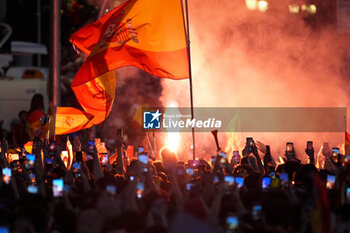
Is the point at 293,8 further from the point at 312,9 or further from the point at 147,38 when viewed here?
the point at 147,38

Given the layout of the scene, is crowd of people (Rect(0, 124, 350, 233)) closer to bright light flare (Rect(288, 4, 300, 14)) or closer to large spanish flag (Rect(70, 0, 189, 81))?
large spanish flag (Rect(70, 0, 189, 81))

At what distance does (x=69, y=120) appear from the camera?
35.2 ft

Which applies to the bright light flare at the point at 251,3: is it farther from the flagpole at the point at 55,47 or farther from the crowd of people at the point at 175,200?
the crowd of people at the point at 175,200

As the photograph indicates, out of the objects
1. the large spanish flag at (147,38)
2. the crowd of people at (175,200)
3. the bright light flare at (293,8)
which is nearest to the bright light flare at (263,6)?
the bright light flare at (293,8)

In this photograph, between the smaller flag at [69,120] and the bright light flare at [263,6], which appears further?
the bright light flare at [263,6]

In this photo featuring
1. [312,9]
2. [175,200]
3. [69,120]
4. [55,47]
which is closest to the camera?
[175,200]

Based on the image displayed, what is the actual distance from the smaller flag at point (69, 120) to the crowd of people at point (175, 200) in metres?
2.65

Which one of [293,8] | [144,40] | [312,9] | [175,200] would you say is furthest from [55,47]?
[175,200]

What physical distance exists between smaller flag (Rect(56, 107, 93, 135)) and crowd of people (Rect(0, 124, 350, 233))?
265 centimetres

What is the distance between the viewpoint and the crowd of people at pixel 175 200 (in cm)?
511

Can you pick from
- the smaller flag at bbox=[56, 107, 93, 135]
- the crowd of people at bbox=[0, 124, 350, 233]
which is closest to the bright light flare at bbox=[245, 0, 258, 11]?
the smaller flag at bbox=[56, 107, 93, 135]

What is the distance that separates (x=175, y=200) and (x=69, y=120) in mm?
4711

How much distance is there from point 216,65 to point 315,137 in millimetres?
2570

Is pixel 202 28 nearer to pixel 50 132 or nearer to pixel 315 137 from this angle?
pixel 315 137
